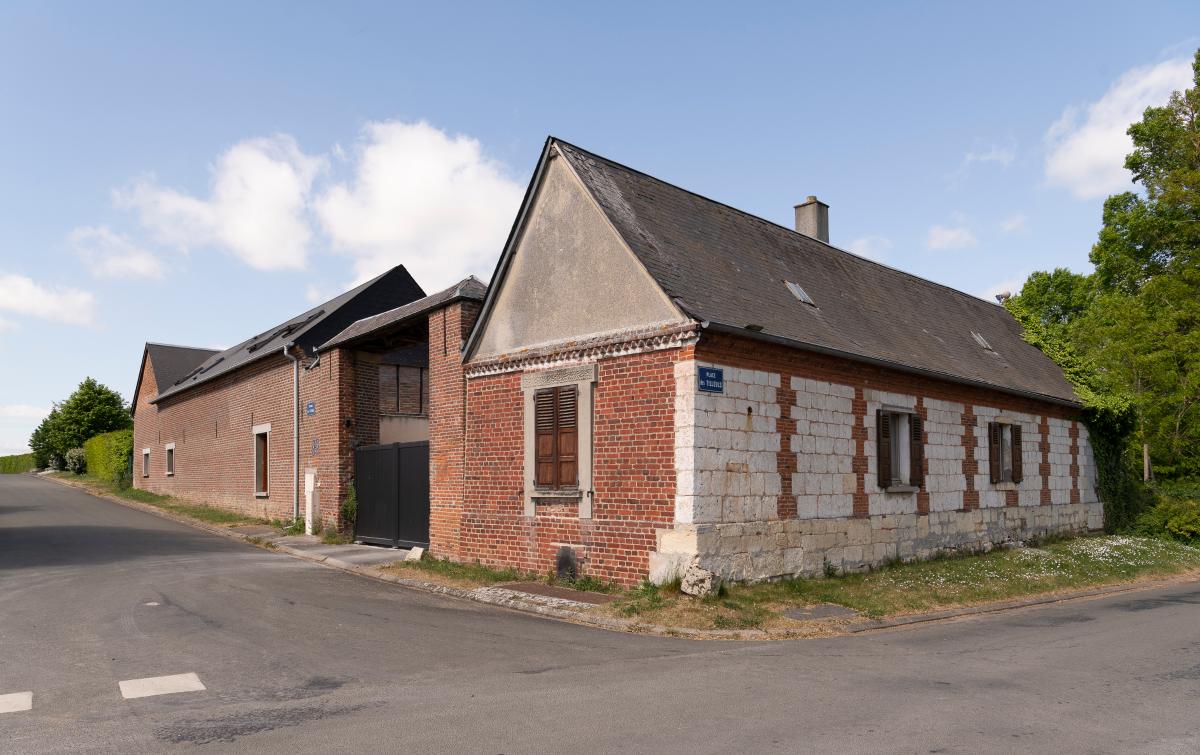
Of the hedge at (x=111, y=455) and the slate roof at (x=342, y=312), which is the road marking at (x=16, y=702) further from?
the hedge at (x=111, y=455)

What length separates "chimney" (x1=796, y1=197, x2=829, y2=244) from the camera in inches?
880

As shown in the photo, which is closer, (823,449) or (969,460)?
(823,449)

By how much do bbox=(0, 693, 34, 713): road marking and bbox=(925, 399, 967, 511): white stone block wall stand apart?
44.4ft

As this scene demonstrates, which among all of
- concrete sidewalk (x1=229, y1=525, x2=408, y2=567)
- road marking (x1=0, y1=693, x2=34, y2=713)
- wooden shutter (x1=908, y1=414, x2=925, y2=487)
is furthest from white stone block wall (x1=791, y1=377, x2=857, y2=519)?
road marking (x1=0, y1=693, x2=34, y2=713)

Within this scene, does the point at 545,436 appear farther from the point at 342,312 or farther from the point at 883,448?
the point at 342,312

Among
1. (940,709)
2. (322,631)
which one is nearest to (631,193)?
(322,631)

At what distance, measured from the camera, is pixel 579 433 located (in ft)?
41.4

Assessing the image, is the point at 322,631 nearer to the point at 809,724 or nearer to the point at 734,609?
the point at 734,609

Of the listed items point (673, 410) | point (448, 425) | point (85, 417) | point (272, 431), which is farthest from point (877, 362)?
point (85, 417)

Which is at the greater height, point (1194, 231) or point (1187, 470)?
point (1194, 231)

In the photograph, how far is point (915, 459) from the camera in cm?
1512

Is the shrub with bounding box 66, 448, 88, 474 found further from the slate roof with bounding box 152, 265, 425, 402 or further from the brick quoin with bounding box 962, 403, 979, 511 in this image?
the brick quoin with bounding box 962, 403, 979, 511

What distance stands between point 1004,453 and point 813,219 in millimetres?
7666

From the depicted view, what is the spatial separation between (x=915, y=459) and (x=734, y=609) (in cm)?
618
